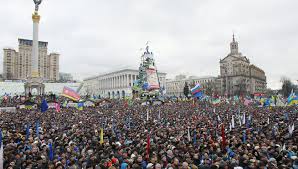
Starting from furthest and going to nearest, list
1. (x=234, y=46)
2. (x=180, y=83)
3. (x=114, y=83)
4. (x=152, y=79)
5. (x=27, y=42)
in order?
1. (x=27, y=42)
2. (x=180, y=83)
3. (x=114, y=83)
4. (x=234, y=46)
5. (x=152, y=79)

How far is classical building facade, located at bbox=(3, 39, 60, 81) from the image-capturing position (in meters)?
133

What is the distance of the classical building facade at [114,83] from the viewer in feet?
354

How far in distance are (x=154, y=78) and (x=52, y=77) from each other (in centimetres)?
11258

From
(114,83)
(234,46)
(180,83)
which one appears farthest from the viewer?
(180,83)

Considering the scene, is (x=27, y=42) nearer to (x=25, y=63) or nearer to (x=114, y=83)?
(x=25, y=63)

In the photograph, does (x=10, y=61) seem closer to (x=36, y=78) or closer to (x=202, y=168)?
(x=36, y=78)

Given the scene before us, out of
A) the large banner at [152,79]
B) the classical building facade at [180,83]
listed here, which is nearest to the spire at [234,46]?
the classical building facade at [180,83]

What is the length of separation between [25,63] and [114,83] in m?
55.7

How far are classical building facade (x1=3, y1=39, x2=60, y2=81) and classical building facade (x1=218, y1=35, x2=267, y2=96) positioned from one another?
86.3m

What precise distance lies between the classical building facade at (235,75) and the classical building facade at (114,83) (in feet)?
86.6

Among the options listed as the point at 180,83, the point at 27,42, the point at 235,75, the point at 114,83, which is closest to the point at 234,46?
the point at 235,75

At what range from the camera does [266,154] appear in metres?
8.90

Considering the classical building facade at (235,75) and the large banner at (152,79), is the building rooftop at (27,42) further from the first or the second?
the large banner at (152,79)

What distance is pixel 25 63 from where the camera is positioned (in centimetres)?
13838
